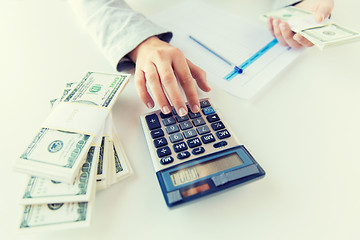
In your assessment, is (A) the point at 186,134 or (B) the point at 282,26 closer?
(A) the point at 186,134

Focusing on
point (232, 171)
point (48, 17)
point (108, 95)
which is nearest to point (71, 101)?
point (108, 95)

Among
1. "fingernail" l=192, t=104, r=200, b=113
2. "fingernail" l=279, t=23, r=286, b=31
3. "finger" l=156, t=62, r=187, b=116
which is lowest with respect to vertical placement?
"fingernail" l=192, t=104, r=200, b=113

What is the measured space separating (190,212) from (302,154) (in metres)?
0.20

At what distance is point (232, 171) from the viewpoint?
332mm

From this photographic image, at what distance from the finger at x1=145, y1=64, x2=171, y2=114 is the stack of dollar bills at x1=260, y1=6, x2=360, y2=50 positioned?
330 millimetres

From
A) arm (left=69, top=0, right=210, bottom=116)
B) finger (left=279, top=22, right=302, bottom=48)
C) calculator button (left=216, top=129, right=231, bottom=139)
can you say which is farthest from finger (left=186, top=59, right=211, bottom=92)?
finger (left=279, top=22, right=302, bottom=48)

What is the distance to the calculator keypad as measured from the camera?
0.36 meters

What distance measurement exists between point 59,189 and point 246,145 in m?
0.27

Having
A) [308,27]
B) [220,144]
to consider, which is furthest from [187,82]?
[308,27]

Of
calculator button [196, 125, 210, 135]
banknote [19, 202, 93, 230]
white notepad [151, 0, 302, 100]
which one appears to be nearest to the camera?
banknote [19, 202, 93, 230]

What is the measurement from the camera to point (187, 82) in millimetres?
437

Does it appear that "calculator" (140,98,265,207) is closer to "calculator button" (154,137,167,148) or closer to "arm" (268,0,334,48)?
"calculator button" (154,137,167,148)

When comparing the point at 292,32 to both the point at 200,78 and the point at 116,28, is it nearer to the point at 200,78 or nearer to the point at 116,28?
the point at 200,78

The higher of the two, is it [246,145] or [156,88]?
[156,88]
